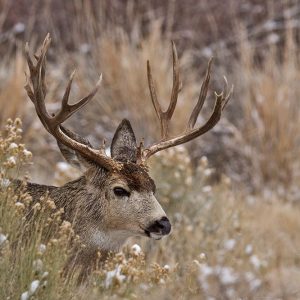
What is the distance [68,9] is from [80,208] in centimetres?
930

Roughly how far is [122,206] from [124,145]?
0.61 meters

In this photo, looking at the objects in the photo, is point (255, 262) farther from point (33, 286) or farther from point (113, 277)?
point (33, 286)

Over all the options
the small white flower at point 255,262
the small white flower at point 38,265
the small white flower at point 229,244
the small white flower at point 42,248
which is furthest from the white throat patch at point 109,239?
the small white flower at point 255,262

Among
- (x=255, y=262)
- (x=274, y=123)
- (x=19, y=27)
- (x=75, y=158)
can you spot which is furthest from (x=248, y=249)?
(x=19, y=27)

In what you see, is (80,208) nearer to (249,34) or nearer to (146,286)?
(146,286)

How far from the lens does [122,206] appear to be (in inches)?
211

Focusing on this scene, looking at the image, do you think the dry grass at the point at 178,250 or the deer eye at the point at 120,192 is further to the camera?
the deer eye at the point at 120,192

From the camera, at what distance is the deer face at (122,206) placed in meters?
5.28

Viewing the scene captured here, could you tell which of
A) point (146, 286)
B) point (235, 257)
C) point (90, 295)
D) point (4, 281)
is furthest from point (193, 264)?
point (235, 257)

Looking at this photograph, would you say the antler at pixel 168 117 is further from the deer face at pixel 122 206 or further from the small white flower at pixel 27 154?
the small white flower at pixel 27 154

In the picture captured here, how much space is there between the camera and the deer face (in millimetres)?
5281

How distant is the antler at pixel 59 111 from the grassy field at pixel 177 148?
175 mm

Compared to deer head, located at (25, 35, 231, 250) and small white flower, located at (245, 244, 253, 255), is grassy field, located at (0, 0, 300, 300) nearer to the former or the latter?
small white flower, located at (245, 244, 253, 255)

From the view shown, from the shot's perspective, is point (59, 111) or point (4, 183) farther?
point (59, 111)
